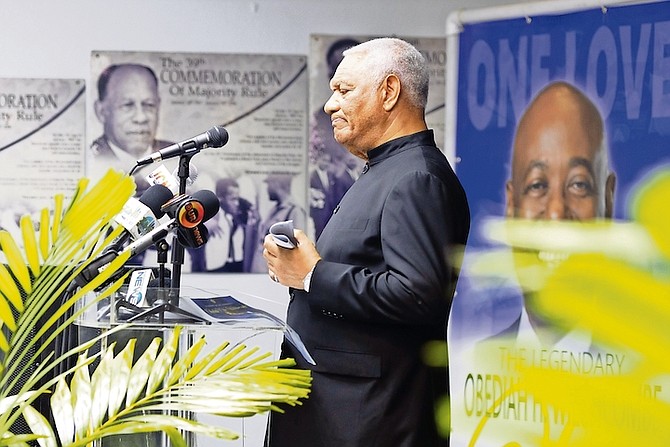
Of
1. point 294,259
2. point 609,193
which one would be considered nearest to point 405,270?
point 294,259

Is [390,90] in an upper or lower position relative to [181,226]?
upper

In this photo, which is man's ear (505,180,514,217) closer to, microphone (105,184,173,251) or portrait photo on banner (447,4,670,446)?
portrait photo on banner (447,4,670,446)

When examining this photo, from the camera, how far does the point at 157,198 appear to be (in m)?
1.76

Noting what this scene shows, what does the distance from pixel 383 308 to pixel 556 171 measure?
3.43 ft

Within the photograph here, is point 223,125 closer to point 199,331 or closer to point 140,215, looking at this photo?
point 140,215

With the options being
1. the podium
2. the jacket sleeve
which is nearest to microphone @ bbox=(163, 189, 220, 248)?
the podium

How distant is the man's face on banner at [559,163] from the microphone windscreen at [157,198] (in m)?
1.04

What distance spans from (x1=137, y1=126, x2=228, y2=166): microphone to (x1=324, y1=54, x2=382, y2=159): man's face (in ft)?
0.78

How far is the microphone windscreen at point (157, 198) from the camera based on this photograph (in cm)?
174

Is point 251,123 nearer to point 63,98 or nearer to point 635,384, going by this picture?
point 63,98

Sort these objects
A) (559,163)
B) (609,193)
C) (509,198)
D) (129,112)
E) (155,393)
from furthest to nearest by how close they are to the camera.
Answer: (129,112), (509,198), (559,163), (609,193), (155,393)

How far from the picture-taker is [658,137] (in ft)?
7.27

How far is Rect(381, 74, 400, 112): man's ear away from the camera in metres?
1.73

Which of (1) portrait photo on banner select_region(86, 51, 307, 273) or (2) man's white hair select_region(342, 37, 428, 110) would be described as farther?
(1) portrait photo on banner select_region(86, 51, 307, 273)
